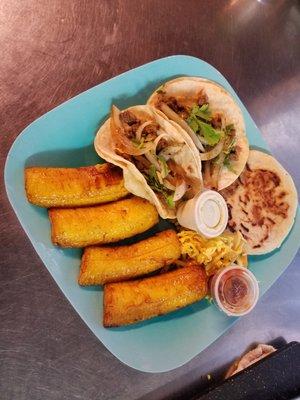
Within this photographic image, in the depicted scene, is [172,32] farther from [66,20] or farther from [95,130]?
[95,130]

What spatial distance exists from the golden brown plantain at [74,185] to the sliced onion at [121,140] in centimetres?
10

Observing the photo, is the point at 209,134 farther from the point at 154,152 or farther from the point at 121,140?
the point at 121,140

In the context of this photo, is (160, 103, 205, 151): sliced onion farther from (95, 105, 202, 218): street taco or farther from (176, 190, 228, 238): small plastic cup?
(176, 190, 228, 238): small plastic cup

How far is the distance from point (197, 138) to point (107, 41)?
806 millimetres

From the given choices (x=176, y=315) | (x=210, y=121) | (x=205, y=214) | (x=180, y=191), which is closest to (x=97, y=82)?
(x=210, y=121)

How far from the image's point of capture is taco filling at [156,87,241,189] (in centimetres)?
210

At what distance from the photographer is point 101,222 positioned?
1.93 m

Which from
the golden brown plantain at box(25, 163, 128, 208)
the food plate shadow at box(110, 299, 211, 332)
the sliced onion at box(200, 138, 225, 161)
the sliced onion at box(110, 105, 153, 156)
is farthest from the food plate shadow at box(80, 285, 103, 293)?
the sliced onion at box(200, 138, 225, 161)

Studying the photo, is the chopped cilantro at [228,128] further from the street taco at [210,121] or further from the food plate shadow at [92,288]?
the food plate shadow at [92,288]

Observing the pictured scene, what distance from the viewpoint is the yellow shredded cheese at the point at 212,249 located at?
6.85 feet

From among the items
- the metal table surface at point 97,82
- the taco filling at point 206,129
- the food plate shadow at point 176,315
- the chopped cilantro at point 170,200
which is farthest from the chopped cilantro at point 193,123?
the food plate shadow at point 176,315

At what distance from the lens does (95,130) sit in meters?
2.09

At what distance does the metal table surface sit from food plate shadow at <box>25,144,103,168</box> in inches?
9.5

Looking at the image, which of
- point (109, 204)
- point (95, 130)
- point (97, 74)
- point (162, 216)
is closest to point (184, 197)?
point (162, 216)
